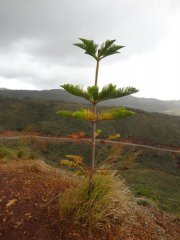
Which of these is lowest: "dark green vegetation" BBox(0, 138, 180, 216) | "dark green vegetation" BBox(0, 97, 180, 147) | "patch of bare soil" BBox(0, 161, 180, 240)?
"dark green vegetation" BBox(0, 138, 180, 216)

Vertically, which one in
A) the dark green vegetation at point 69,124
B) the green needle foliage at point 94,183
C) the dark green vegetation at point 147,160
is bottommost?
the dark green vegetation at point 147,160

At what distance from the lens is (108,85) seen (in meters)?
4.23

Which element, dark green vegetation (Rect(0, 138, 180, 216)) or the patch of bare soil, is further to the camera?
dark green vegetation (Rect(0, 138, 180, 216))

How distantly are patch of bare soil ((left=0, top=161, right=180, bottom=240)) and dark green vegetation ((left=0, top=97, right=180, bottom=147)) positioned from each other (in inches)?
1233

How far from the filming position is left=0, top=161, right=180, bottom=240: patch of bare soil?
4020mm

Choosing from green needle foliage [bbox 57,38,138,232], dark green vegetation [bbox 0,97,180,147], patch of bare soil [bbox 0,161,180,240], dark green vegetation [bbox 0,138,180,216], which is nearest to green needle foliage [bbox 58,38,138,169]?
green needle foliage [bbox 57,38,138,232]

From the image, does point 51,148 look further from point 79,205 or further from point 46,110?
point 79,205

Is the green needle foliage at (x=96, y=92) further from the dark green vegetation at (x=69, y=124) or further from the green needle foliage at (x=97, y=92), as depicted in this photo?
the dark green vegetation at (x=69, y=124)

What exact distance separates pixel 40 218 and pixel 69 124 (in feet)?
122

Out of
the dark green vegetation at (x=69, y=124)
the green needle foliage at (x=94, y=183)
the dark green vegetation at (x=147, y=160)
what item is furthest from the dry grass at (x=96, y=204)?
the dark green vegetation at (x=69, y=124)

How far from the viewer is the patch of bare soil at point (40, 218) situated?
4020mm

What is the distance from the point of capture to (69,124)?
41.4 meters

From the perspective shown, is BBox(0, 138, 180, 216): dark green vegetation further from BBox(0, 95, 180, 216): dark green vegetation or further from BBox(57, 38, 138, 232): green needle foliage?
BBox(57, 38, 138, 232): green needle foliage

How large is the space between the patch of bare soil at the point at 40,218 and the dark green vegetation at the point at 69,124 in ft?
103
